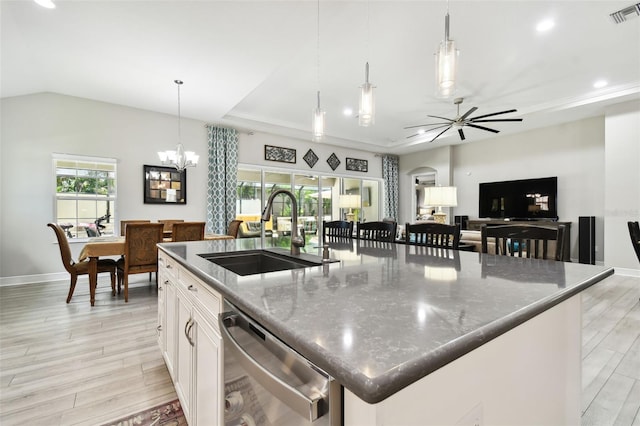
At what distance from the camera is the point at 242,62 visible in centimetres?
337

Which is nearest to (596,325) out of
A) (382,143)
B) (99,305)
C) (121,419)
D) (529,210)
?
(121,419)

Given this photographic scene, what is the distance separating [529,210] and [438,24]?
5.11 m

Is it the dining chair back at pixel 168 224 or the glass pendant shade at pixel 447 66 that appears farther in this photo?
the dining chair back at pixel 168 224

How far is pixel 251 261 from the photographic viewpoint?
1.70m

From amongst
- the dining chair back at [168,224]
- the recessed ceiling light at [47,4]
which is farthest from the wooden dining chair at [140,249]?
the recessed ceiling light at [47,4]

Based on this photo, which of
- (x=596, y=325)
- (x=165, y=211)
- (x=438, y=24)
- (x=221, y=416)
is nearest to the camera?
(x=221, y=416)

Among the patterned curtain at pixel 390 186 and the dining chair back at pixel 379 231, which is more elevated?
the patterned curtain at pixel 390 186

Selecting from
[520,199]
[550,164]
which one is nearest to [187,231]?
[520,199]

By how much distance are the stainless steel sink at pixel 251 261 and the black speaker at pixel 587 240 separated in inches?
247

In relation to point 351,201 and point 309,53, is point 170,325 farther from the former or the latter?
point 351,201

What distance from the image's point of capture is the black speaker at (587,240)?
5.20 meters

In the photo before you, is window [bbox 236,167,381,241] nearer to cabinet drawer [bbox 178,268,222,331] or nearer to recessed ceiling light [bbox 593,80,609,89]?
recessed ceiling light [bbox 593,80,609,89]

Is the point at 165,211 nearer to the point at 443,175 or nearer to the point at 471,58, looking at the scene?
the point at 471,58

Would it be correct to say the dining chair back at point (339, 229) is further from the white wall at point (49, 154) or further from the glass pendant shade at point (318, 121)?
the white wall at point (49, 154)
